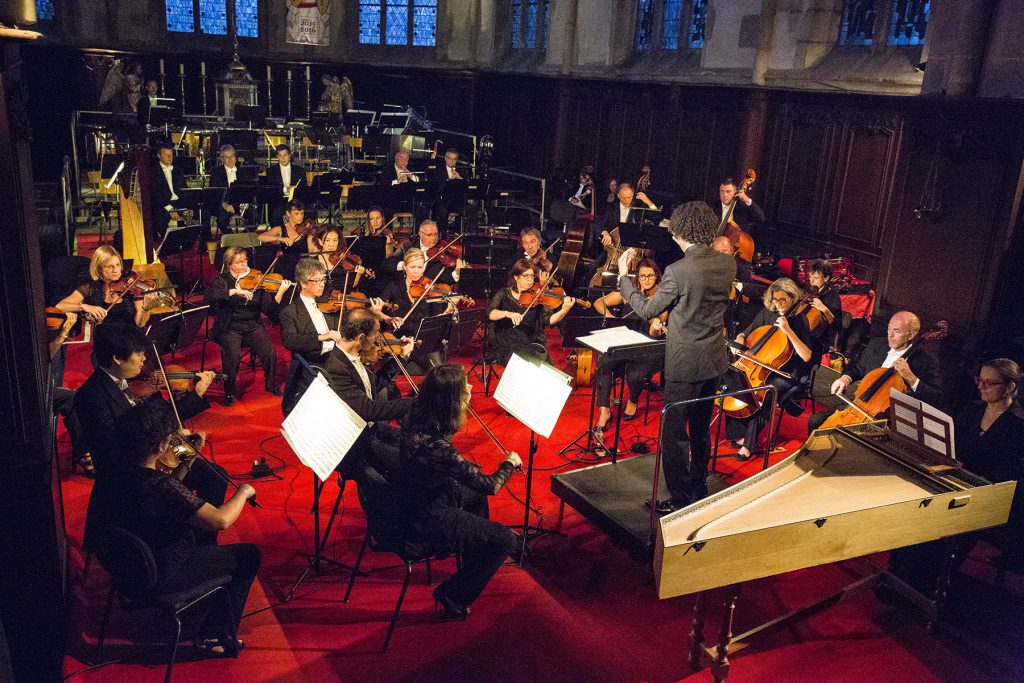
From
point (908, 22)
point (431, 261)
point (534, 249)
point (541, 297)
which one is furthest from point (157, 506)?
point (908, 22)

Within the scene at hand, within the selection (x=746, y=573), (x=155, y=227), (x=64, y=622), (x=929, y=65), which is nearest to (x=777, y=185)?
(x=929, y=65)

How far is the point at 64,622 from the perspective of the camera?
146 inches

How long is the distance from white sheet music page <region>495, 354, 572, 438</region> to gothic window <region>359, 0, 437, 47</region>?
572 inches

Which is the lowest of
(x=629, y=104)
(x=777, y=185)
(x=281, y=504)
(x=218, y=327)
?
(x=281, y=504)

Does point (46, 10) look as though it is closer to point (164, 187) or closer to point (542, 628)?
point (164, 187)

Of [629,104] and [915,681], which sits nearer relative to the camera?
[915,681]

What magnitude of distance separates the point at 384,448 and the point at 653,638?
1.61 m

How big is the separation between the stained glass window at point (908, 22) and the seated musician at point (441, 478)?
25.3 ft

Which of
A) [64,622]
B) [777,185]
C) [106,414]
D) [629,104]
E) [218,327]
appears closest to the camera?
[64,622]

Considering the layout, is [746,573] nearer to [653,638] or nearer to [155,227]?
[653,638]

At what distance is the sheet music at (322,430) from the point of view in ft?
12.1

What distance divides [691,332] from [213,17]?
1518 centimetres

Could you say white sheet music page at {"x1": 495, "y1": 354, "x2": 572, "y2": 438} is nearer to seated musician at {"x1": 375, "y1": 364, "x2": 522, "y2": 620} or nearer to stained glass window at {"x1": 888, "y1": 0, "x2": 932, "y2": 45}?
seated musician at {"x1": 375, "y1": 364, "x2": 522, "y2": 620}

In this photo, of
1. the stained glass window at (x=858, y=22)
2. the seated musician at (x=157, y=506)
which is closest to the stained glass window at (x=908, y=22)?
the stained glass window at (x=858, y=22)
